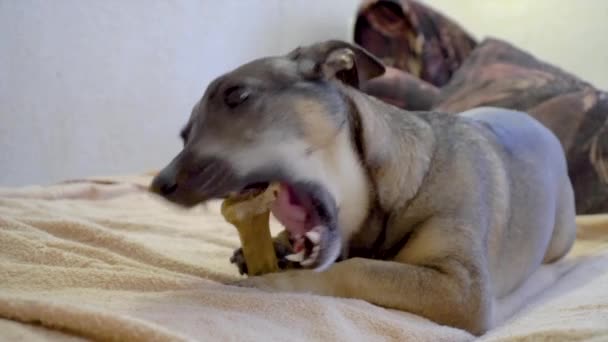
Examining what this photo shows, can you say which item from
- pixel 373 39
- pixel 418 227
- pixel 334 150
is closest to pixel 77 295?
pixel 334 150

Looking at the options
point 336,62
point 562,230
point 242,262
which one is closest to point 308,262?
point 242,262

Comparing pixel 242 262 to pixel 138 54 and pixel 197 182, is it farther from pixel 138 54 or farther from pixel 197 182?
pixel 138 54

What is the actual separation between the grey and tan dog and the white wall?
1470 millimetres

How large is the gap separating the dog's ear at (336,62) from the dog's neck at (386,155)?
40 mm

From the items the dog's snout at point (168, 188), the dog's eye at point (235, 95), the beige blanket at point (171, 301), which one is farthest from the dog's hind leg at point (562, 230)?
the dog's snout at point (168, 188)

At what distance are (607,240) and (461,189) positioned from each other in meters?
0.91

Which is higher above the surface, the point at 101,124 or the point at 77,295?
the point at 77,295

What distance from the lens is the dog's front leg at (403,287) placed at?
1142mm

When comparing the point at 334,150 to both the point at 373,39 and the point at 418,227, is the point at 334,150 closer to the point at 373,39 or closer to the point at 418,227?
the point at 418,227

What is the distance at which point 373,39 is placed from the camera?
3270 mm

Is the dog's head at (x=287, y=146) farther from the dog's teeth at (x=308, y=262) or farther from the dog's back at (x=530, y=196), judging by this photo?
the dog's back at (x=530, y=196)

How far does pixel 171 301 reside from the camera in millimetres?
1007

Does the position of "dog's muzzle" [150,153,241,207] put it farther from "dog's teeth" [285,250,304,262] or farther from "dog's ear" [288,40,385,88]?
"dog's ear" [288,40,385,88]

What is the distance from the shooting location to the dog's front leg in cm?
114
